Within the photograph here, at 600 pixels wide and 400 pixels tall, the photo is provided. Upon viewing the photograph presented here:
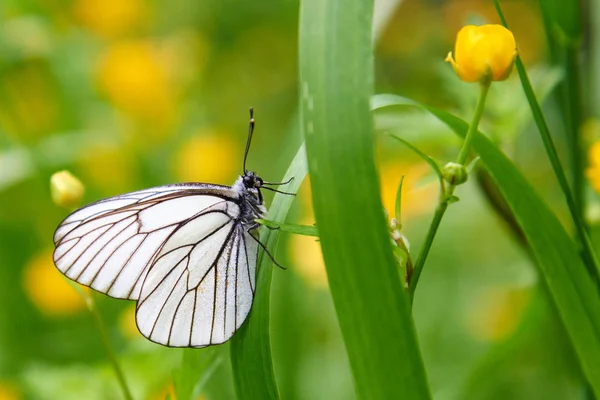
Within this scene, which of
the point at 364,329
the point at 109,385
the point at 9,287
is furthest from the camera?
the point at 9,287

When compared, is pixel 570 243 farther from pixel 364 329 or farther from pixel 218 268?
pixel 218 268

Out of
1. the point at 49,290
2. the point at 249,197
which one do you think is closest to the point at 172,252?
the point at 249,197

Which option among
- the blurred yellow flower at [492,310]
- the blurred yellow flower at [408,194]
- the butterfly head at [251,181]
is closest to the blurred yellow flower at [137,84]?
the blurred yellow flower at [408,194]

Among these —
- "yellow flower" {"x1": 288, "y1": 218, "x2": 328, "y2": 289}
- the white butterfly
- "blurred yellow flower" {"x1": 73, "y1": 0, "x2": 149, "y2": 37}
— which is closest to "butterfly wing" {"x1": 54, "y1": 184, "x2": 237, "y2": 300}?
the white butterfly

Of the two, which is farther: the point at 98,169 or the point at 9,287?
the point at 98,169

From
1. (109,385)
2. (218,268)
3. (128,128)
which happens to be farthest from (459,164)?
(128,128)

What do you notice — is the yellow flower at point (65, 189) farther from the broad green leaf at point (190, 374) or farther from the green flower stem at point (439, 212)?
→ the green flower stem at point (439, 212)
